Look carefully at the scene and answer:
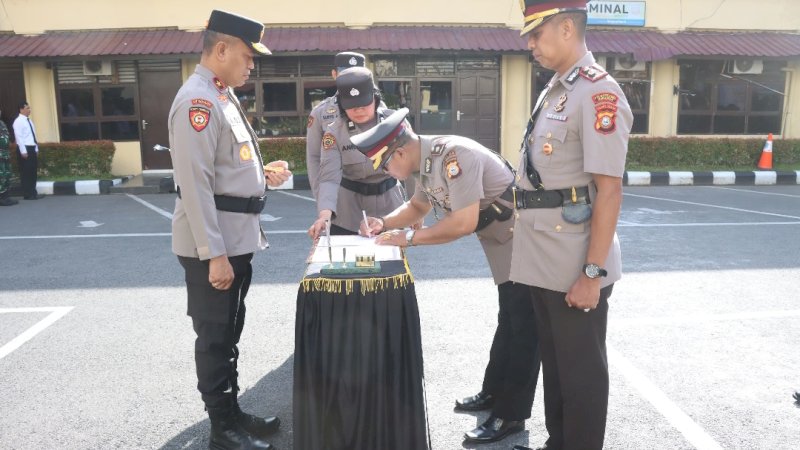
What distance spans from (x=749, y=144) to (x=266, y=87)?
10672 millimetres

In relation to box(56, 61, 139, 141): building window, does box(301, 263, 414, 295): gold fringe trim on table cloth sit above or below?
below

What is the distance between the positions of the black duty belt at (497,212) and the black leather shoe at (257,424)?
134cm

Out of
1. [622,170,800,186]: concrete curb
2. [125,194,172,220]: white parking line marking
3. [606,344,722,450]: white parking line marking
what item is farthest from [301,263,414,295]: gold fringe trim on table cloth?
[622,170,800,186]: concrete curb

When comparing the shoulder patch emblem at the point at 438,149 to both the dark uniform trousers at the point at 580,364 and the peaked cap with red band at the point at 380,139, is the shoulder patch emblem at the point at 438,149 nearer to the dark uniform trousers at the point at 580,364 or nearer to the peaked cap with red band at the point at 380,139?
the peaked cap with red band at the point at 380,139

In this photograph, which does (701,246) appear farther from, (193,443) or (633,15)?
(633,15)

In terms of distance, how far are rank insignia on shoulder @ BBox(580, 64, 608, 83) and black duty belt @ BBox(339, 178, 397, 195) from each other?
1808 millimetres

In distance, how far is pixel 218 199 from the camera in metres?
2.89

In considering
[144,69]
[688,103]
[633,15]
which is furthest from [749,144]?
[144,69]

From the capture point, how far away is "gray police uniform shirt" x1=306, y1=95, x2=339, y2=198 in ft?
12.9

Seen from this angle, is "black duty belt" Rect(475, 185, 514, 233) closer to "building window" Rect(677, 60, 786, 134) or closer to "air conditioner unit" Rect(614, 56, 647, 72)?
"air conditioner unit" Rect(614, 56, 647, 72)

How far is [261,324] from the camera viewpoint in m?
4.61

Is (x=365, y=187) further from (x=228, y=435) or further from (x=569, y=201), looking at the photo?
(x=569, y=201)

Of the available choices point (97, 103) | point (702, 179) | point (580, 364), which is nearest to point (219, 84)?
point (580, 364)

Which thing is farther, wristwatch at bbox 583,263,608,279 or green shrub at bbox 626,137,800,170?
green shrub at bbox 626,137,800,170
